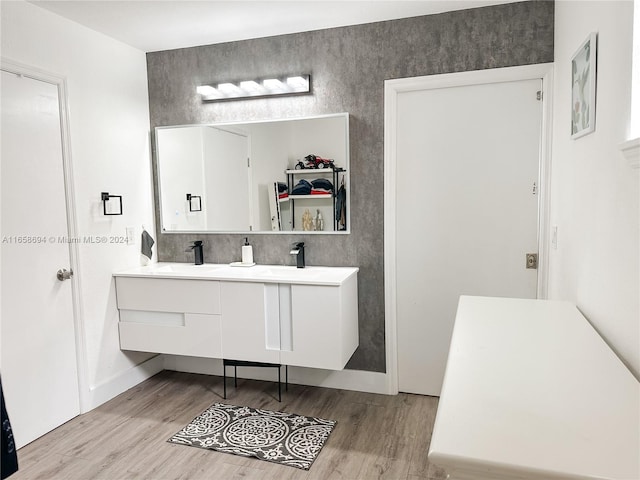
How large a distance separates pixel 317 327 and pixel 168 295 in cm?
105

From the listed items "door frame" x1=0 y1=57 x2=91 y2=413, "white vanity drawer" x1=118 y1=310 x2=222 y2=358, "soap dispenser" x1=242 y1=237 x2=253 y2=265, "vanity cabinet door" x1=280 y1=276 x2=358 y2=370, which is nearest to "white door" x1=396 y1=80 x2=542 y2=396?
"vanity cabinet door" x1=280 y1=276 x2=358 y2=370

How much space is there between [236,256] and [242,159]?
726 millimetres

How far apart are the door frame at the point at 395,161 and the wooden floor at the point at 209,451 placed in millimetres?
401

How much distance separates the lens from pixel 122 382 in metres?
3.23

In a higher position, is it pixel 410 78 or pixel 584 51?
pixel 410 78

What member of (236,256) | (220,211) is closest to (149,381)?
(236,256)

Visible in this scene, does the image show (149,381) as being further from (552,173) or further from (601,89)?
(601,89)

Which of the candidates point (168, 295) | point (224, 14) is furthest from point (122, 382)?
point (224, 14)

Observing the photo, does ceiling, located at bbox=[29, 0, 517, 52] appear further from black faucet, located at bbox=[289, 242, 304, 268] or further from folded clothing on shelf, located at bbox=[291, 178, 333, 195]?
black faucet, located at bbox=[289, 242, 304, 268]

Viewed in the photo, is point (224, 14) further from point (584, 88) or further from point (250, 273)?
point (584, 88)

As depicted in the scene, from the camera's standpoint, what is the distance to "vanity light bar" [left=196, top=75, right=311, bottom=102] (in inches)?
123

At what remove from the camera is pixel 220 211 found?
3.40 metres

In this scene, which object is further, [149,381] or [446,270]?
[149,381]

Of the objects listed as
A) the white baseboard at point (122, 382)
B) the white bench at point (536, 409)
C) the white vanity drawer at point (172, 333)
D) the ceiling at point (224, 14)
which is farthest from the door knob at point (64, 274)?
the white bench at point (536, 409)
